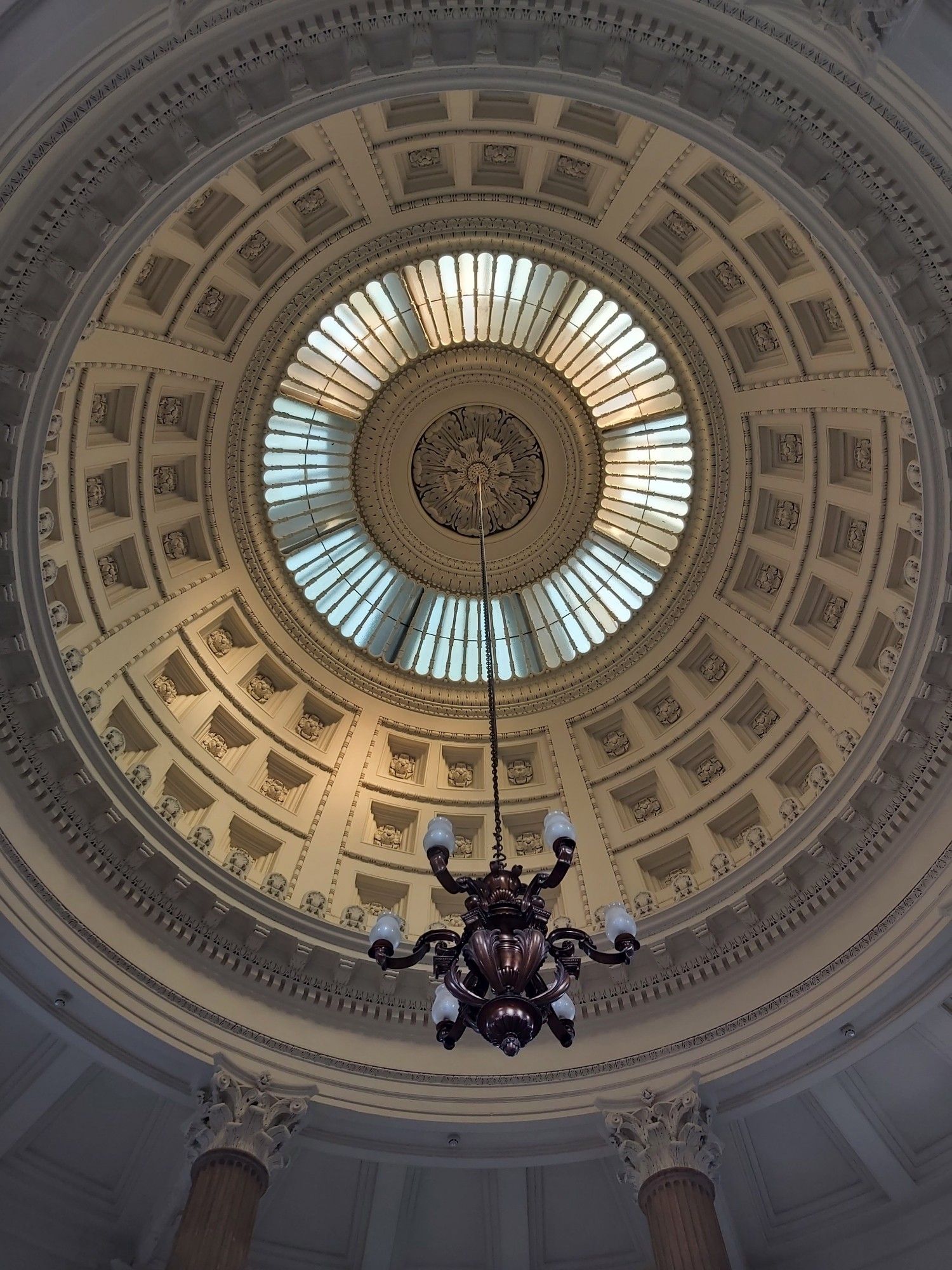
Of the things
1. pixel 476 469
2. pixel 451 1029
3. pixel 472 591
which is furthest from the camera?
pixel 472 591

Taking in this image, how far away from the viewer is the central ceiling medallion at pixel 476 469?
60.6 ft

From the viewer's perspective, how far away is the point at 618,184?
46.9 ft

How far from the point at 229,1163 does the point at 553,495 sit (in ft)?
41.3

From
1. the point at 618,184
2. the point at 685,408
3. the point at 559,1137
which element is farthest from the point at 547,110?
the point at 559,1137

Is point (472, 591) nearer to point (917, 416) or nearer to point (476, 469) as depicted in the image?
point (476, 469)

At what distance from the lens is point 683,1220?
992 centimetres

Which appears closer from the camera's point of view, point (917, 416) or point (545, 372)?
point (917, 416)

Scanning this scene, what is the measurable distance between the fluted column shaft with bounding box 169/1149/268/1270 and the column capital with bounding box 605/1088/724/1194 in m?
3.95

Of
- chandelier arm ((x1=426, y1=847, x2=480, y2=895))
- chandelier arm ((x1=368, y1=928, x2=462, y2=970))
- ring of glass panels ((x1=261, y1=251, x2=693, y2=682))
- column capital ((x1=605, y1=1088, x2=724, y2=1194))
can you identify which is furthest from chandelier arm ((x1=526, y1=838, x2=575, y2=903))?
ring of glass panels ((x1=261, y1=251, x2=693, y2=682))

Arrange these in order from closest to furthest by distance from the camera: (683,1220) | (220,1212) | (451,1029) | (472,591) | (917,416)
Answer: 1. (451,1029)
2. (220,1212)
3. (683,1220)
4. (917,416)
5. (472,591)

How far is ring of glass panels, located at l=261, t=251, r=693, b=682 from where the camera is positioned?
16.6m

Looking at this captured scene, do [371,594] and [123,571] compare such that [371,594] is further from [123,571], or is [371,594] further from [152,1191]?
[152,1191]

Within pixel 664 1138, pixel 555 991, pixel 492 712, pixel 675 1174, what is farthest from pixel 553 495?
pixel 555 991

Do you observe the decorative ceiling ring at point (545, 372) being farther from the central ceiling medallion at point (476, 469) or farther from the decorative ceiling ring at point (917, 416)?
the decorative ceiling ring at point (917, 416)
